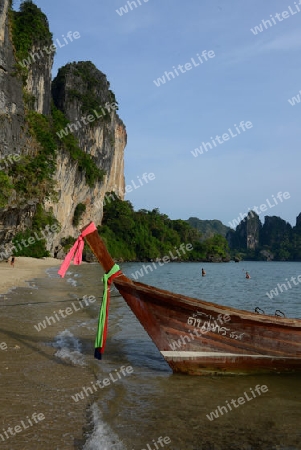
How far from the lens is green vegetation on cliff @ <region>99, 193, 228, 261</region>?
72.1 m

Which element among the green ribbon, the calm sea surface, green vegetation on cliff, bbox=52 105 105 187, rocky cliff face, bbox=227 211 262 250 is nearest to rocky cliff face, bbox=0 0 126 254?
green vegetation on cliff, bbox=52 105 105 187

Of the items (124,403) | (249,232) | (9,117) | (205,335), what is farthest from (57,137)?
(249,232)

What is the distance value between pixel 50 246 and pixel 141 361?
40314mm

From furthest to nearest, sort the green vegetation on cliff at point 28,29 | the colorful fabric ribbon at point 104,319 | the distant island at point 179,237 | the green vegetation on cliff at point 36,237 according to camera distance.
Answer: the distant island at point 179,237
the green vegetation on cliff at point 36,237
the green vegetation on cliff at point 28,29
the colorful fabric ribbon at point 104,319

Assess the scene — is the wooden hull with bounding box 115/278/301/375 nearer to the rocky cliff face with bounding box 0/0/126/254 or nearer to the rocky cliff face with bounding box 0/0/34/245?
the rocky cliff face with bounding box 0/0/34/245

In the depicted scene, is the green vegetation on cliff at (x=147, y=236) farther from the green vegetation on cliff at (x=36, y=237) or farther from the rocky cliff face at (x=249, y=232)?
the rocky cliff face at (x=249, y=232)

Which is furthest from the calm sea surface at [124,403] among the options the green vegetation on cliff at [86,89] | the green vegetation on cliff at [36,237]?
the green vegetation on cliff at [86,89]

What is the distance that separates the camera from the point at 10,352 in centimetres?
647

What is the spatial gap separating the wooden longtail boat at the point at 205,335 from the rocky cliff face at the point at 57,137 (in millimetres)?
19279

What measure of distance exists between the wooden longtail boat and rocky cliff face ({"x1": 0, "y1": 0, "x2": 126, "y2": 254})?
63.3 feet

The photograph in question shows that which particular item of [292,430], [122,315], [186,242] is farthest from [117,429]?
[186,242]

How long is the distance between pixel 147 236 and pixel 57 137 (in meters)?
39.6

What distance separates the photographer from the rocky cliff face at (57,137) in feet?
82.3

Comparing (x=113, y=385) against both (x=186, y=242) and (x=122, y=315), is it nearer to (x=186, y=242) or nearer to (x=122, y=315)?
(x=122, y=315)
